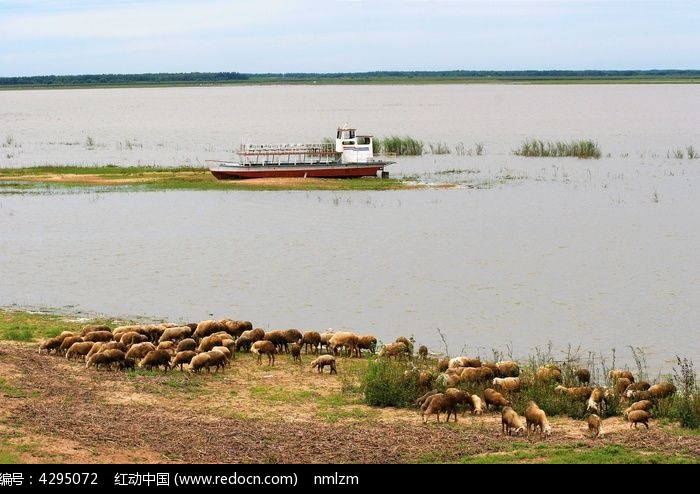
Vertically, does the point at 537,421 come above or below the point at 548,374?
above

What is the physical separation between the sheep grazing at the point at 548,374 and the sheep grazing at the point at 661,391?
1.65m

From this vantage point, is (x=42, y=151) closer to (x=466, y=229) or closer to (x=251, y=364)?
(x=466, y=229)

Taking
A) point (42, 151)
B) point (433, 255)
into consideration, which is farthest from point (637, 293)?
point (42, 151)

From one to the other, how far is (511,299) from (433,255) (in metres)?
7.63

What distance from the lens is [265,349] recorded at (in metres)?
19.2

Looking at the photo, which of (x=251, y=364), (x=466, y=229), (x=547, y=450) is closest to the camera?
(x=547, y=450)

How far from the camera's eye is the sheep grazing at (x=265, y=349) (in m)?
19.1

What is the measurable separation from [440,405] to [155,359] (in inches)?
211

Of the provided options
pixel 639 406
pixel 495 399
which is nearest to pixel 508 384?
pixel 495 399

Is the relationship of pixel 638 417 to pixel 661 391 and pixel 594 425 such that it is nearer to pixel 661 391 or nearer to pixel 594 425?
pixel 594 425

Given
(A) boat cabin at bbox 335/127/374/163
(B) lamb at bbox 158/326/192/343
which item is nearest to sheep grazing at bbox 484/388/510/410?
(B) lamb at bbox 158/326/192/343

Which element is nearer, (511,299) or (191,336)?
(191,336)

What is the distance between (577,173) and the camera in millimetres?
61062

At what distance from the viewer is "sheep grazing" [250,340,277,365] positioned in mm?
19141
